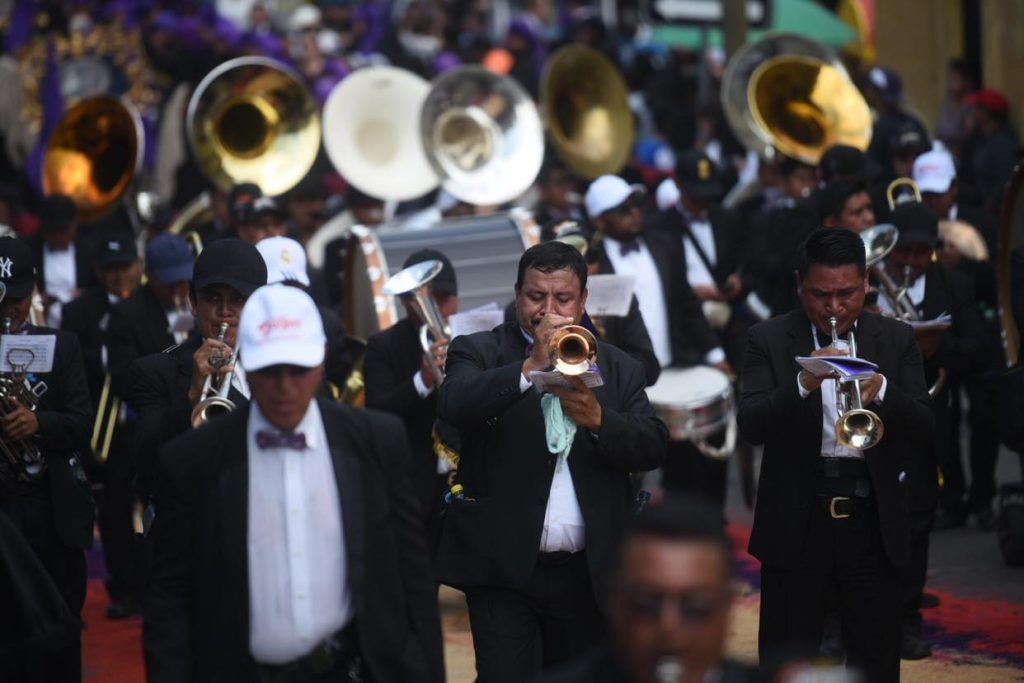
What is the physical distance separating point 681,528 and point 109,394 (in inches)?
266

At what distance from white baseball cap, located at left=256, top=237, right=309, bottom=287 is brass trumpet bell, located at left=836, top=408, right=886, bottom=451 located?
3260 mm

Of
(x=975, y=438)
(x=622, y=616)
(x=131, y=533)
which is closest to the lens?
(x=622, y=616)

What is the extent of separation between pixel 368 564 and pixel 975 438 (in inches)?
278

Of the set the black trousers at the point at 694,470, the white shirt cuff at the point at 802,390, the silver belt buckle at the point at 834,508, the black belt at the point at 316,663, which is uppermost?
the white shirt cuff at the point at 802,390

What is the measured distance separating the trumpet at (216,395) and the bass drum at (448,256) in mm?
3916

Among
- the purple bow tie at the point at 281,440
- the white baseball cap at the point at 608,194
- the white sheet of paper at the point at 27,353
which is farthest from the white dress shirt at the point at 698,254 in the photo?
the purple bow tie at the point at 281,440

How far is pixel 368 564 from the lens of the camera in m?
5.19

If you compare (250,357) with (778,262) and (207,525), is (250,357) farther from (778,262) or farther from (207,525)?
(778,262)

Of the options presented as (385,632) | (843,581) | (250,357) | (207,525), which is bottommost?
(843,581)

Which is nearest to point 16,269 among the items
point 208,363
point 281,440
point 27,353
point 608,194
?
point 27,353

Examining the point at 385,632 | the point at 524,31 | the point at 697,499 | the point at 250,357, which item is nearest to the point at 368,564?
the point at 385,632

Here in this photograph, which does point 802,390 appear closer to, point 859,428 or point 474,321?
point 859,428

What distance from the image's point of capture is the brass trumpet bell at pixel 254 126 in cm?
1490

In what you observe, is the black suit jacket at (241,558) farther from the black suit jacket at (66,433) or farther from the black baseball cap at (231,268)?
the black suit jacket at (66,433)
